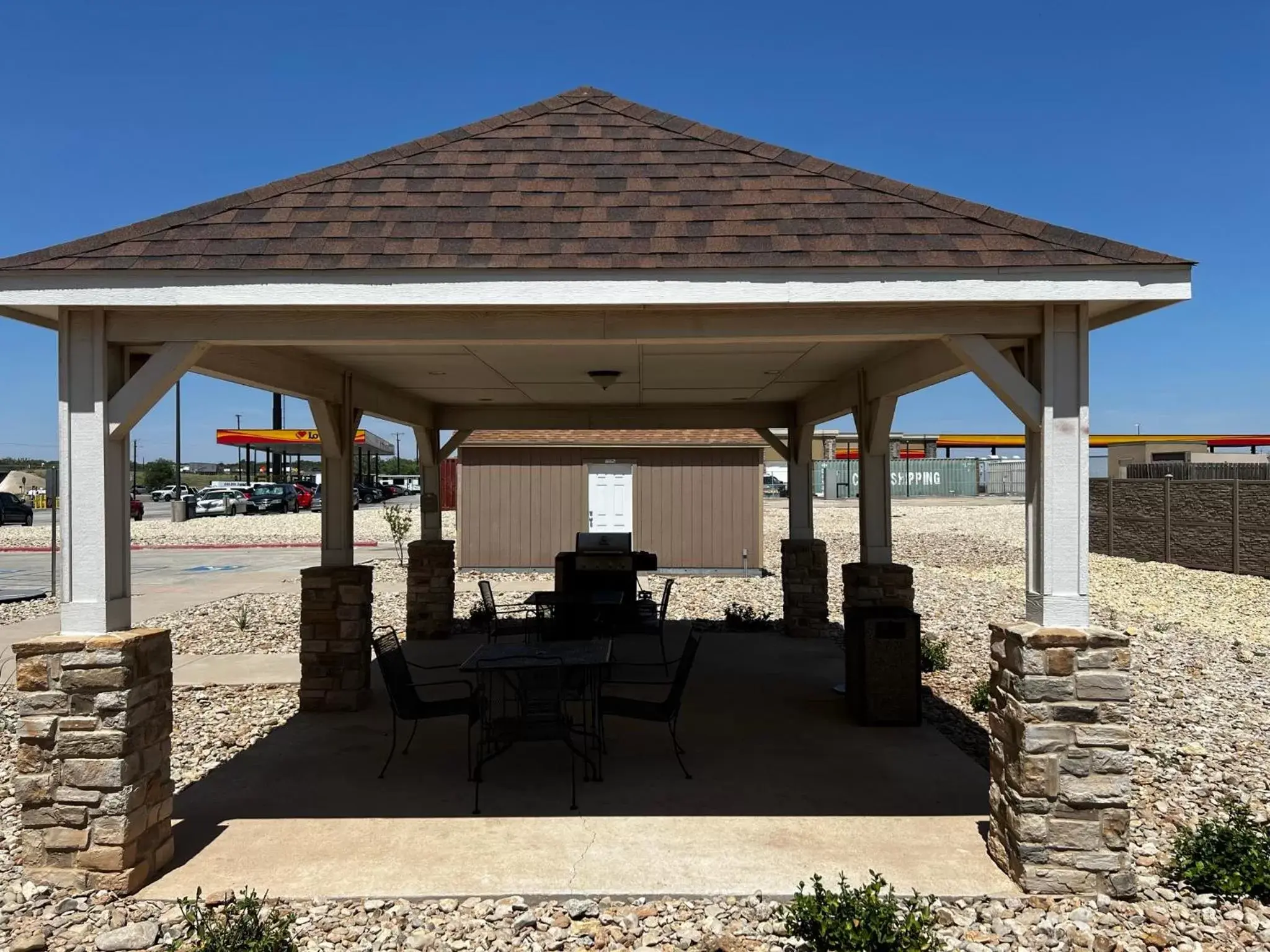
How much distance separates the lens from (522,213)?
452 centimetres

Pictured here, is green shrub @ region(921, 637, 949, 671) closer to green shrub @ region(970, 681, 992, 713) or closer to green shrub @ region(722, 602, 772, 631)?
green shrub @ region(970, 681, 992, 713)

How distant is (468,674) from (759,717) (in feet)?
9.01

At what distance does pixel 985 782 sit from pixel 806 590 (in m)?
5.08

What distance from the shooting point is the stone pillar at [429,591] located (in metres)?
10.2

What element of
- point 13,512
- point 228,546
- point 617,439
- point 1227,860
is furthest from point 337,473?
point 13,512

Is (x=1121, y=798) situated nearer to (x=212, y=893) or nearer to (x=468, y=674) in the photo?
(x=212, y=893)

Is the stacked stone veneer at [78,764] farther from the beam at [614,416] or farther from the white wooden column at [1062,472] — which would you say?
the beam at [614,416]

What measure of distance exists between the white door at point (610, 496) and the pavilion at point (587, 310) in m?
11.5

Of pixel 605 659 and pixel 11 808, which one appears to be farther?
pixel 605 659

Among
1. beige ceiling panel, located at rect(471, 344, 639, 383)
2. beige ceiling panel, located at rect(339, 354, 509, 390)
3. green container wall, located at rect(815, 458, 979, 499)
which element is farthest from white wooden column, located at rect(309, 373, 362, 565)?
green container wall, located at rect(815, 458, 979, 499)

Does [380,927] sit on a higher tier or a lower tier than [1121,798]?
lower

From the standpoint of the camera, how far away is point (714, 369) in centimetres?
736

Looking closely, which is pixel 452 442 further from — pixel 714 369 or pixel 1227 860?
pixel 1227 860

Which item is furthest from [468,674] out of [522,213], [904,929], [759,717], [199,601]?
[199,601]
